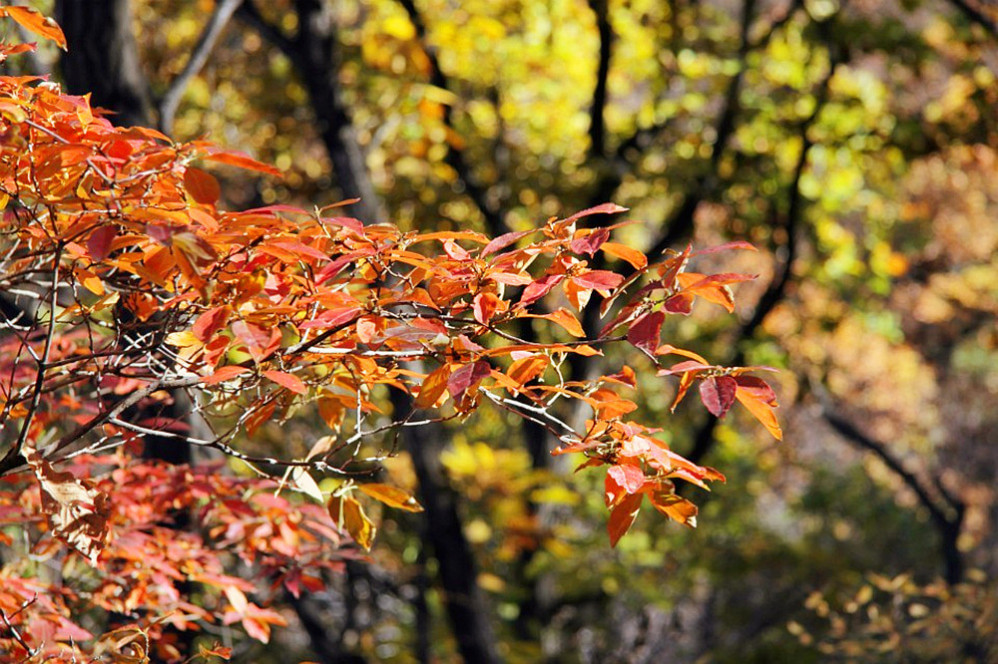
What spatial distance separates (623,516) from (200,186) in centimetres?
81

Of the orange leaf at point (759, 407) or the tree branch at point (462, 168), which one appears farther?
the tree branch at point (462, 168)

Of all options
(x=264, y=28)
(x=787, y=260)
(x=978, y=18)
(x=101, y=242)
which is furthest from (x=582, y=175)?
(x=101, y=242)

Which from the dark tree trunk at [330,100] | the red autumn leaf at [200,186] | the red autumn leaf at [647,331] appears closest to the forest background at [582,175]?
the dark tree trunk at [330,100]

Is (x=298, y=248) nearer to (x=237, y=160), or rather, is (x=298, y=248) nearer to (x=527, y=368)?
(x=237, y=160)

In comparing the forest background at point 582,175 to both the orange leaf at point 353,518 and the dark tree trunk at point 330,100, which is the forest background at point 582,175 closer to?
the dark tree trunk at point 330,100

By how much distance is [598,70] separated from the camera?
21.1ft

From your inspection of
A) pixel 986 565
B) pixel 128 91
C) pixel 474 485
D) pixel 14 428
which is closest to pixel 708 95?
pixel 474 485

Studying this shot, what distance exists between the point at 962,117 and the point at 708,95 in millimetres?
1427

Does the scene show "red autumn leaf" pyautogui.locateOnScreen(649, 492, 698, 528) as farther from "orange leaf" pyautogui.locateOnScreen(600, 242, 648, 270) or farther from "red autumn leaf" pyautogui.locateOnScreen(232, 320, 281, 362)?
"red autumn leaf" pyautogui.locateOnScreen(232, 320, 281, 362)

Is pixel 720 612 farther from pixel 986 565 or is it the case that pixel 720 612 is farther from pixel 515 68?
pixel 986 565

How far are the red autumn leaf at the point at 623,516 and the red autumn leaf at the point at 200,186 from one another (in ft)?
2.55

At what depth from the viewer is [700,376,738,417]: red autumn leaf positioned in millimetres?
1537

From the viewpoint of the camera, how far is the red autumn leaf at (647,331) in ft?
5.03

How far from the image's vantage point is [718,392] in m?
1.56
